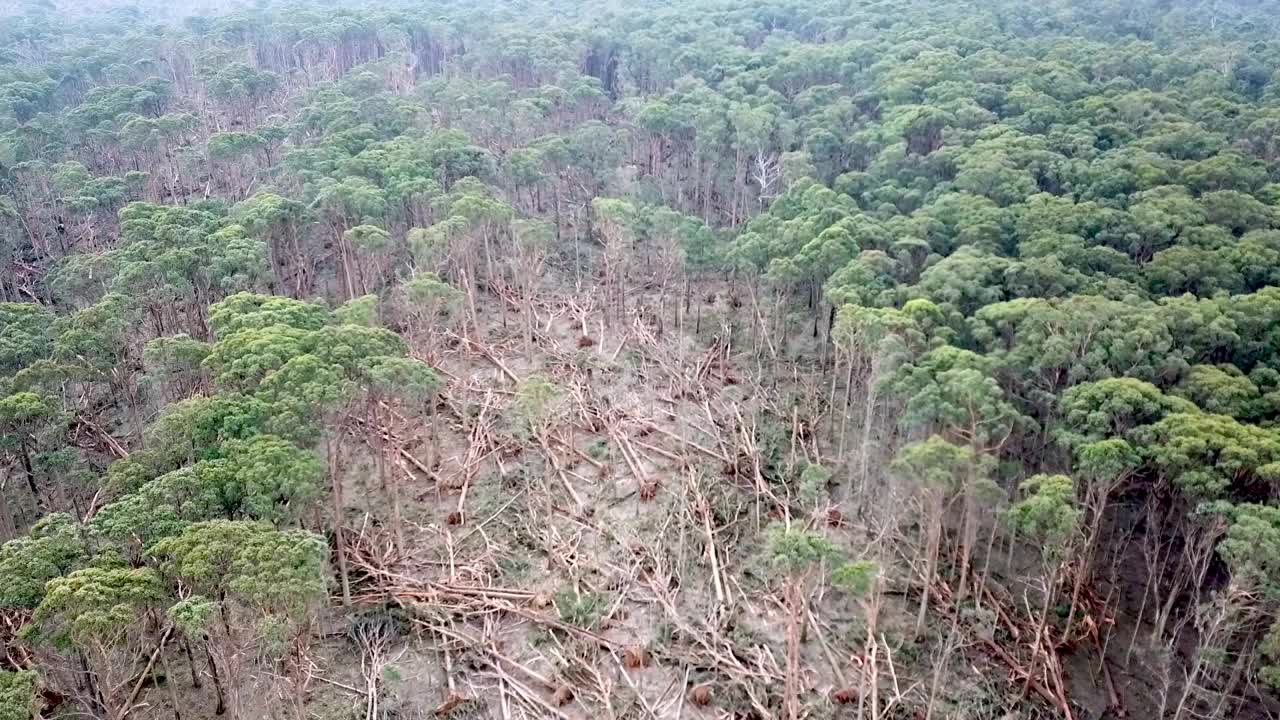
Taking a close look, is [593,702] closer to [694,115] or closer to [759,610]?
[759,610]

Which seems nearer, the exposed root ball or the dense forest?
the dense forest

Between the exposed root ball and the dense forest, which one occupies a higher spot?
the dense forest

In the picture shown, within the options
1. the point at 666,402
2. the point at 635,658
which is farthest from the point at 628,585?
the point at 666,402

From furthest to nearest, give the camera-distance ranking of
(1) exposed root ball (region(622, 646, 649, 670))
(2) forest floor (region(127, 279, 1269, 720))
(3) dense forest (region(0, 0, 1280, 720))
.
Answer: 1. (1) exposed root ball (region(622, 646, 649, 670))
2. (2) forest floor (region(127, 279, 1269, 720))
3. (3) dense forest (region(0, 0, 1280, 720))

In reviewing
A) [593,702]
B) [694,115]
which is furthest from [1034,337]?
[694,115]

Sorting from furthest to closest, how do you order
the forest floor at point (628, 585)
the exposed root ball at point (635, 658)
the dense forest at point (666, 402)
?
the exposed root ball at point (635, 658)
the forest floor at point (628, 585)
the dense forest at point (666, 402)

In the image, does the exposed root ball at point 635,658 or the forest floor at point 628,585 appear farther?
the exposed root ball at point 635,658

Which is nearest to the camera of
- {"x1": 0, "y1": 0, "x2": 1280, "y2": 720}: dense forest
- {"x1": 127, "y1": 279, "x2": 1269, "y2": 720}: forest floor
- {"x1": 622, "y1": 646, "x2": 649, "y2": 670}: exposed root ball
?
{"x1": 0, "y1": 0, "x2": 1280, "y2": 720}: dense forest

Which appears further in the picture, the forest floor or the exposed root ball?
the exposed root ball

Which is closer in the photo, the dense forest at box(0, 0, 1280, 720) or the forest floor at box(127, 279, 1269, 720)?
the dense forest at box(0, 0, 1280, 720)
